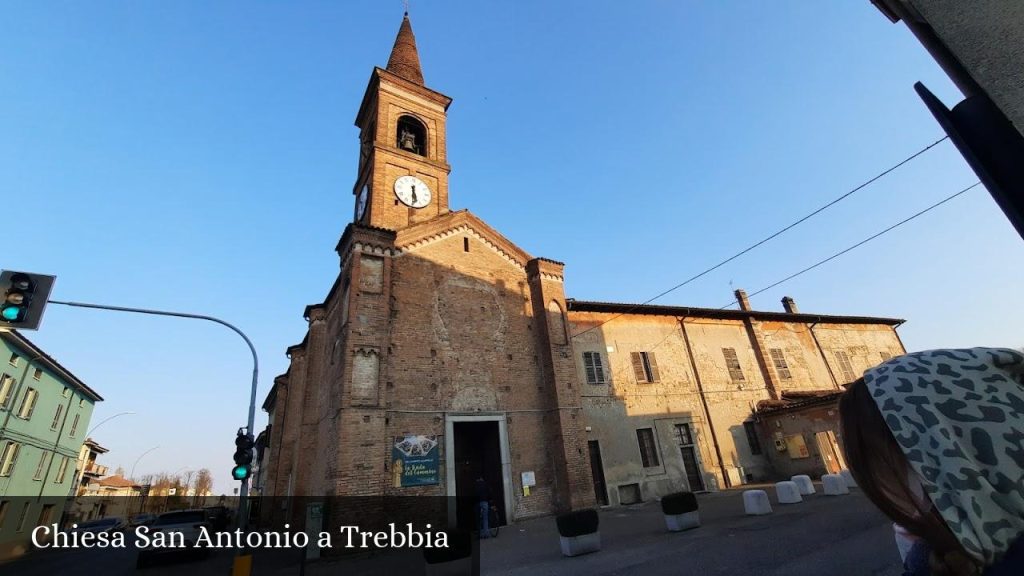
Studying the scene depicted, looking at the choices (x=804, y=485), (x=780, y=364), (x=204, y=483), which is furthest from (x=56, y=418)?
(x=204, y=483)

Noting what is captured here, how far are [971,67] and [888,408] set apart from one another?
2.83 m

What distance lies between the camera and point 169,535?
42.7 ft

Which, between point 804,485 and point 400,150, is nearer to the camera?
point 804,485

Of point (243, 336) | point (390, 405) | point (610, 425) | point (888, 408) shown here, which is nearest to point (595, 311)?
point (610, 425)

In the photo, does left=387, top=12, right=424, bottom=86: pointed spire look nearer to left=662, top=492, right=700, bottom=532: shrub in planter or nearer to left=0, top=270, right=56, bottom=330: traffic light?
left=0, top=270, right=56, bottom=330: traffic light

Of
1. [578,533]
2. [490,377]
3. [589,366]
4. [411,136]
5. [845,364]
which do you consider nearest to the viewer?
[578,533]

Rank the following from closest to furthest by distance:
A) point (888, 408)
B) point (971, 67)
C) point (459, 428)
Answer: point (888, 408)
point (971, 67)
point (459, 428)

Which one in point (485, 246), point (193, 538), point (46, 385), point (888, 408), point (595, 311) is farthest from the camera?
point (46, 385)

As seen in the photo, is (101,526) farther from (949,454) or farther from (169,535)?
(949,454)

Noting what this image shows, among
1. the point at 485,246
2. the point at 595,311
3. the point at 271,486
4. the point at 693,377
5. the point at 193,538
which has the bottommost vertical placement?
the point at 193,538

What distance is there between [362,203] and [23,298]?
13.0m

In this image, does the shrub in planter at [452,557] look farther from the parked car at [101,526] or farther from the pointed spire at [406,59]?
the parked car at [101,526]

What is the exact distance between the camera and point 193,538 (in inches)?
518

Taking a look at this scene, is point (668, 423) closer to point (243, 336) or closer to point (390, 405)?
point (390, 405)
